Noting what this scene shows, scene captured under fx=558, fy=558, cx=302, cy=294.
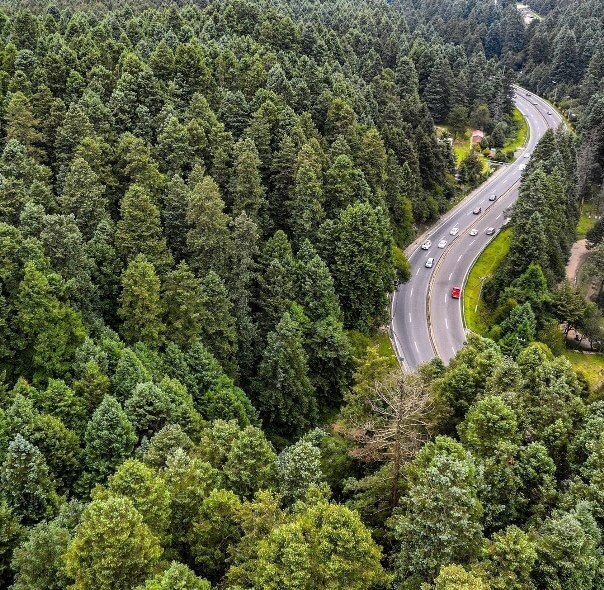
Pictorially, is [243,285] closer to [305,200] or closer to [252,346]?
[252,346]

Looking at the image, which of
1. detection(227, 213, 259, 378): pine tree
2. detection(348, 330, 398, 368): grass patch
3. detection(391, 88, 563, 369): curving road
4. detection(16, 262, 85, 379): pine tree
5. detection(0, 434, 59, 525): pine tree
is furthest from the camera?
detection(391, 88, 563, 369): curving road

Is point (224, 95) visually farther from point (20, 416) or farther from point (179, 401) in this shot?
point (20, 416)

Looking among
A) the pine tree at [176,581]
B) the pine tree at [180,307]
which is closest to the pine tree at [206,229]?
the pine tree at [180,307]

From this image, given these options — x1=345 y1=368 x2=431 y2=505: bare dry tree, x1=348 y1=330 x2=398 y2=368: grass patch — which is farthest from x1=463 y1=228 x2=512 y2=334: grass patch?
x1=345 y1=368 x2=431 y2=505: bare dry tree

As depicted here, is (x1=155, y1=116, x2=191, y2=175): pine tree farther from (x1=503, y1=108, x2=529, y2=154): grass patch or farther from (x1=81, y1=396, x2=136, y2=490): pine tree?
(x1=503, y1=108, x2=529, y2=154): grass patch

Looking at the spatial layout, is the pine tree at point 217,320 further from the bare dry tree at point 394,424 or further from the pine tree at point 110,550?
the pine tree at point 110,550

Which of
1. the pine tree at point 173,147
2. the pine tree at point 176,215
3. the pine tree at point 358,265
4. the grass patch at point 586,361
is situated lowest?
the grass patch at point 586,361

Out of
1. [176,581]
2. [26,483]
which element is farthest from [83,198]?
[176,581]
